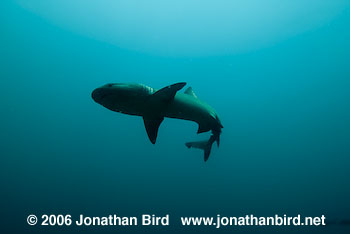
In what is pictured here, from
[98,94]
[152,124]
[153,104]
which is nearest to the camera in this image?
[98,94]

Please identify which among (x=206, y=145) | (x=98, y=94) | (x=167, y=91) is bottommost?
(x=98, y=94)

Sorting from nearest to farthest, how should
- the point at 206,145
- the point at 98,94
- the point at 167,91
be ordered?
the point at 98,94, the point at 167,91, the point at 206,145

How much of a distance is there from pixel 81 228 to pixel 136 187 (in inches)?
618

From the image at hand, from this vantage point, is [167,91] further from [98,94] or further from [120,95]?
[98,94]

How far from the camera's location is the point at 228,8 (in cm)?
2395

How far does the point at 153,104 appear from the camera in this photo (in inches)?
171

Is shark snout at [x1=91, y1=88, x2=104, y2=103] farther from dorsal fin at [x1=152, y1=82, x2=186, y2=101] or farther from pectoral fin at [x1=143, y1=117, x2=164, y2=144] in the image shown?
pectoral fin at [x1=143, y1=117, x2=164, y2=144]

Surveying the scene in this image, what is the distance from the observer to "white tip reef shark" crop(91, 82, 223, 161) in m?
3.67

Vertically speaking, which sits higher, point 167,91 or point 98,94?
point 167,91

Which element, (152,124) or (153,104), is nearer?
(153,104)

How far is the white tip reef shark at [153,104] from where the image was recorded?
3.67 meters

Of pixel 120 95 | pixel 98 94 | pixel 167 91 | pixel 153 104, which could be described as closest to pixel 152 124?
pixel 153 104

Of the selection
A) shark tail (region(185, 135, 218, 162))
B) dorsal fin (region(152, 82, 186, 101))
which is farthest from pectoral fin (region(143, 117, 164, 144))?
shark tail (region(185, 135, 218, 162))

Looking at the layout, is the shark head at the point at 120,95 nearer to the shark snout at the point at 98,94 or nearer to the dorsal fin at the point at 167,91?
the shark snout at the point at 98,94
